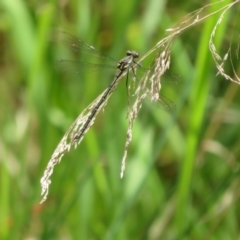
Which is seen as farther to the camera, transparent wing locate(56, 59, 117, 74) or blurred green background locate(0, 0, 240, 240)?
blurred green background locate(0, 0, 240, 240)

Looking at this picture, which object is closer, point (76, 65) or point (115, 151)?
point (76, 65)

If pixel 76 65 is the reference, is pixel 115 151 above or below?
above

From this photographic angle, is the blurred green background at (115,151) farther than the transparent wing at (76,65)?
Yes

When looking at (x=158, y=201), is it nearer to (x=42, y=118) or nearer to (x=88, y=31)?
(x=42, y=118)

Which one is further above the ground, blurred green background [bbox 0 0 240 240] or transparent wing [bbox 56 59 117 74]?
blurred green background [bbox 0 0 240 240]

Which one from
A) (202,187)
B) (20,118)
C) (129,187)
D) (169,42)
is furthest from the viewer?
(20,118)

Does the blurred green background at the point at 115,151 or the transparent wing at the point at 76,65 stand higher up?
the blurred green background at the point at 115,151

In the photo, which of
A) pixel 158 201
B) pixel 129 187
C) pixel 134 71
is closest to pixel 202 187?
pixel 158 201

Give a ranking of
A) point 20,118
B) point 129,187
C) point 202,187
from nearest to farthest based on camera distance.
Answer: point 129,187, point 202,187, point 20,118
